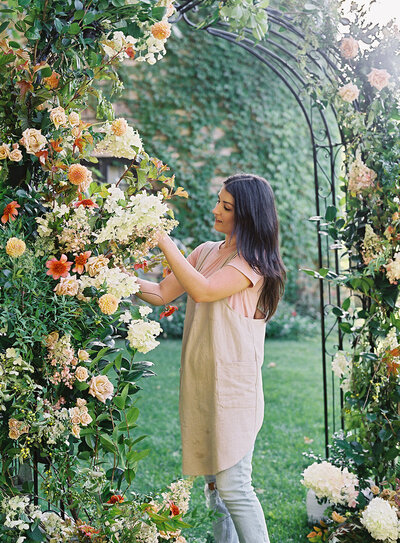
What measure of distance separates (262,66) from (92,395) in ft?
23.1

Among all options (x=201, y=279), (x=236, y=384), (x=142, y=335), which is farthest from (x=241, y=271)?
(x=142, y=335)

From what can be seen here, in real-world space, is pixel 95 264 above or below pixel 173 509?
above

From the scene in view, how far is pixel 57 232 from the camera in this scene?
5.48 ft

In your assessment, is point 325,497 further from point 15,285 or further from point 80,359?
point 15,285

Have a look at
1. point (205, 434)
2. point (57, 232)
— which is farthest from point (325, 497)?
point (57, 232)

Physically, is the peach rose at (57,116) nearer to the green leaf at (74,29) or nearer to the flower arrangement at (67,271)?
the flower arrangement at (67,271)

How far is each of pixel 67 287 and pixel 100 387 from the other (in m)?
0.30

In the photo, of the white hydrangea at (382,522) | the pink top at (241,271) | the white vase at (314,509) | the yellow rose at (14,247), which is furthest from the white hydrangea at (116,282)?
the white vase at (314,509)

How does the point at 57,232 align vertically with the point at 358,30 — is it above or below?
below

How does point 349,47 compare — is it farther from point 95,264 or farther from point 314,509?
point 314,509

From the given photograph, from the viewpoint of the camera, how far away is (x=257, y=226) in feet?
7.01

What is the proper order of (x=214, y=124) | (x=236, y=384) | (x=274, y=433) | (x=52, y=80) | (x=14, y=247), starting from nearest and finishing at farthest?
(x=14, y=247)
(x=52, y=80)
(x=236, y=384)
(x=274, y=433)
(x=214, y=124)

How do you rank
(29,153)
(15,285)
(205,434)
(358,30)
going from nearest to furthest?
(15,285) → (29,153) → (205,434) → (358,30)

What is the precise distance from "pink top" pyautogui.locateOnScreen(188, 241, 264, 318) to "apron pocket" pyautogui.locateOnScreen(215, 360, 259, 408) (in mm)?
187
